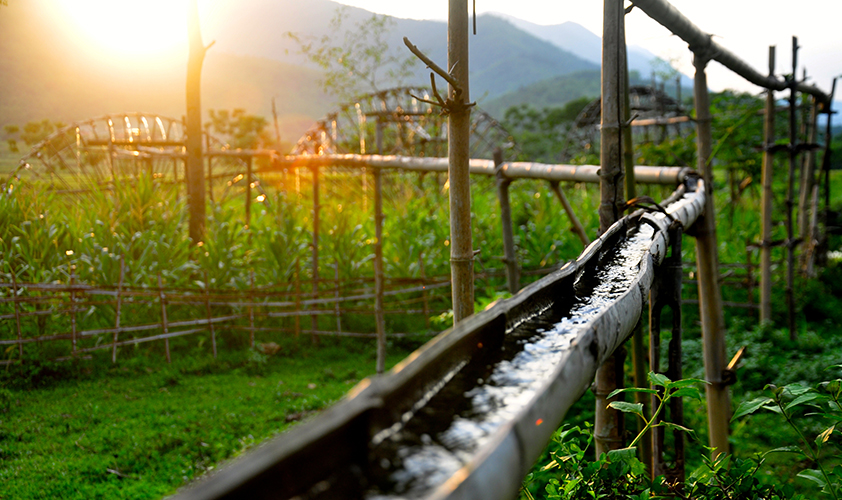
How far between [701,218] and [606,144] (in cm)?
107

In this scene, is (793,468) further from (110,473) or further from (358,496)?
(110,473)

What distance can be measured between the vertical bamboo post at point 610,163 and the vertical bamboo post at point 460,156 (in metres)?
0.59

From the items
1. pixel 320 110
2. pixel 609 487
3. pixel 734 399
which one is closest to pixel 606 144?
pixel 609 487

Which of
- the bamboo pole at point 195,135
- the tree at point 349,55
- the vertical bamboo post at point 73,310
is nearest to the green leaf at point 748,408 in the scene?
the vertical bamboo post at point 73,310

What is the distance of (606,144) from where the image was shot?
6.68 feet

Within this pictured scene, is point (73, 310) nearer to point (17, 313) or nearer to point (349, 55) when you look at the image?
point (17, 313)

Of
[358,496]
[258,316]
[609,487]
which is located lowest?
[258,316]

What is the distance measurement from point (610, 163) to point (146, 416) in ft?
12.0

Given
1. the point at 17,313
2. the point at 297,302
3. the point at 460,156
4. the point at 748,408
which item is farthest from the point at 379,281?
the point at 748,408

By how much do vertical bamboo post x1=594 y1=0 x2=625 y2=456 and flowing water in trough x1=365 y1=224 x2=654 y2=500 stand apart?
0.97 meters

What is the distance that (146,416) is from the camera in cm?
382

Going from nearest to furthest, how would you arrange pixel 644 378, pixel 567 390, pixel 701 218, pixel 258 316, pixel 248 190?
pixel 567 390 → pixel 644 378 → pixel 701 218 → pixel 258 316 → pixel 248 190

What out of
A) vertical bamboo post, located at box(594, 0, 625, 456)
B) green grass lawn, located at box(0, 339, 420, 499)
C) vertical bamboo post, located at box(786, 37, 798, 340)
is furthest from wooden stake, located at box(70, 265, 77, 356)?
vertical bamboo post, located at box(786, 37, 798, 340)

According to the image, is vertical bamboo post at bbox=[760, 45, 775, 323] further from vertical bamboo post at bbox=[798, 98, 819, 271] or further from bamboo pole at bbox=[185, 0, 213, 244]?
bamboo pole at bbox=[185, 0, 213, 244]
